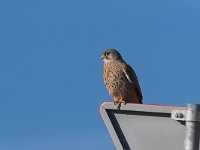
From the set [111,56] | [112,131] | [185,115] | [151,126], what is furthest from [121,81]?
[185,115]

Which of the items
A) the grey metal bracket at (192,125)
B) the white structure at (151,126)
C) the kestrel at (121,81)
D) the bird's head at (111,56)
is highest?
the bird's head at (111,56)

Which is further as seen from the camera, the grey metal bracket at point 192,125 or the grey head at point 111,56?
the grey head at point 111,56

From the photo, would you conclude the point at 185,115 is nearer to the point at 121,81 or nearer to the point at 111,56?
the point at 121,81

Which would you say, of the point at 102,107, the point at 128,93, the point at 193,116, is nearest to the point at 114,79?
the point at 128,93

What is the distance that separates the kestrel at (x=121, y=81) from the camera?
8.04 metres

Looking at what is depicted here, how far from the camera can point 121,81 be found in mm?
8188

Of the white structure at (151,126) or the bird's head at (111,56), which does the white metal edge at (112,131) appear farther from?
the bird's head at (111,56)

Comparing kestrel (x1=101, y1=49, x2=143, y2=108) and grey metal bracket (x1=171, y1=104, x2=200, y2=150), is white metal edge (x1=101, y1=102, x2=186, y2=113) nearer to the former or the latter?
grey metal bracket (x1=171, y1=104, x2=200, y2=150)

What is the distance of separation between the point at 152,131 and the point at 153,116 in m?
0.12

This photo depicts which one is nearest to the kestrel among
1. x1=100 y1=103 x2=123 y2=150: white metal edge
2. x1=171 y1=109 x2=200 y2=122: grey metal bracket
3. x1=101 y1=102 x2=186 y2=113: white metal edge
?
x1=100 y1=103 x2=123 y2=150: white metal edge

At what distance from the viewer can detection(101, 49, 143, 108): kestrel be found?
26.4 feet

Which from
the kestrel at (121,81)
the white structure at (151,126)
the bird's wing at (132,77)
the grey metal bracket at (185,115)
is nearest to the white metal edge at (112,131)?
the white structure at (151,126)

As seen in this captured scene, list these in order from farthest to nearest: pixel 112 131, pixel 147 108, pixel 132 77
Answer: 1. pixel 132 77
2. pixel 112 131
3. pixel 147 108

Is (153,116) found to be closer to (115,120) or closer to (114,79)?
(115,120)
